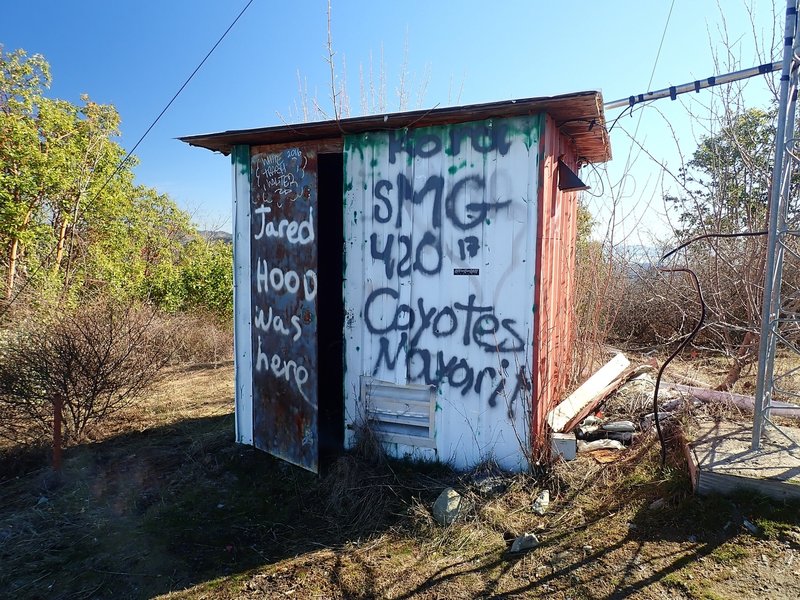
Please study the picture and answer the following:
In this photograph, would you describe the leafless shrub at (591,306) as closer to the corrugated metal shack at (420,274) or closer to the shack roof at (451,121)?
the corrugated metal shack at (420,274)

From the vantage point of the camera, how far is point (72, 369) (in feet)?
17.0

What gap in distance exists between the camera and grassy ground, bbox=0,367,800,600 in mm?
2951

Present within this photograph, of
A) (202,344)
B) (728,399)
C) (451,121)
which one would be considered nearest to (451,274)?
(451,121)

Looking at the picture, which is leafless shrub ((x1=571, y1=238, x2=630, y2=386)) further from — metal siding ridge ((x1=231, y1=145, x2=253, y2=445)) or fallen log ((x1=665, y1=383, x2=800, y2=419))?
metal siding ridge ((x1=231, y1=145, x2=253, y2=445))

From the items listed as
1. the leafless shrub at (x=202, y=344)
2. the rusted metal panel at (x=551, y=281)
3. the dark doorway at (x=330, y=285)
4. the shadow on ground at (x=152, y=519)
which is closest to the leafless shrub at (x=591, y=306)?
the rusted metal panel at (x=551, y=281)

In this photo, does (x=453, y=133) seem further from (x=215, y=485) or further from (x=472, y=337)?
(x=215, y=485)

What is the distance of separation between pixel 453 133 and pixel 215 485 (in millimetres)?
3780

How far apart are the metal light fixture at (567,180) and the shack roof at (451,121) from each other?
0.34 metres

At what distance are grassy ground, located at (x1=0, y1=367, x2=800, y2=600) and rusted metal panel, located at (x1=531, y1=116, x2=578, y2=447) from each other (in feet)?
2.15

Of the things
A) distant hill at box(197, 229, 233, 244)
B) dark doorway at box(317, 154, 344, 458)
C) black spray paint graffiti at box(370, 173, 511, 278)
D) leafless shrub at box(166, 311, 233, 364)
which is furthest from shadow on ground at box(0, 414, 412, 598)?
distant hill at box(197, 229, 233, 244)

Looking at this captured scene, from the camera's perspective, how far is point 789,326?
6.38 m

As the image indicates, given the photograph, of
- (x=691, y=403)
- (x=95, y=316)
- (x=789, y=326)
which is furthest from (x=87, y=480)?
(x=789, y=326)

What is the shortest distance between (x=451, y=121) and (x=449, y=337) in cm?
180

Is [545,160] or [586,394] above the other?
[545,160]
